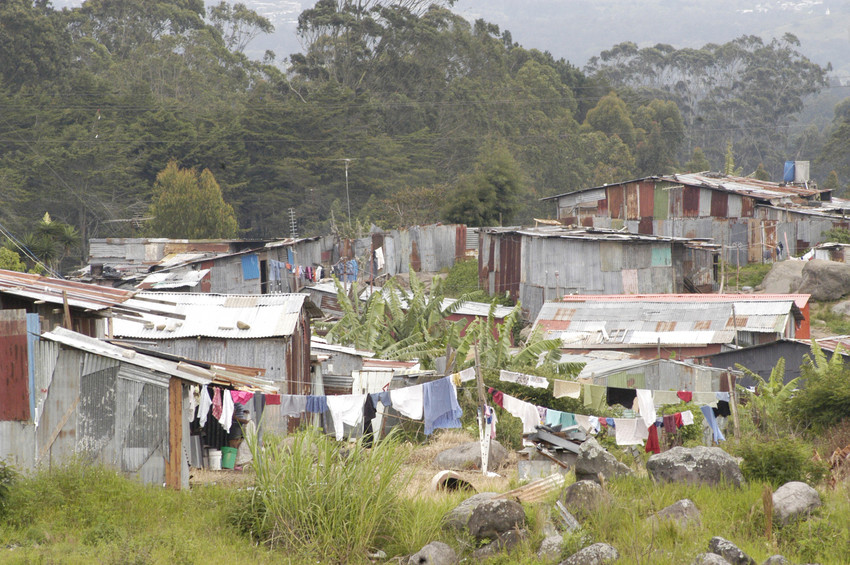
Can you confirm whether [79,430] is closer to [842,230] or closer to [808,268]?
[808,268]

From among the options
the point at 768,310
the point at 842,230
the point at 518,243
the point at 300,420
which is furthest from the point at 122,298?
the point at 842,230

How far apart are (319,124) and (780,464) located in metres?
46.4

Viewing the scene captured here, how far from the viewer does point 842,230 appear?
34.3 meters

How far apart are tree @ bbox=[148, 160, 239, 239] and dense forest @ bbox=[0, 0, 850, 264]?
401 mm

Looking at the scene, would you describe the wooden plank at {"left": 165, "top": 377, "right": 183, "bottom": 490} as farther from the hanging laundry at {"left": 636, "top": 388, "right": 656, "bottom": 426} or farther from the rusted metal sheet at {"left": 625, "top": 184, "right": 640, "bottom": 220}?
the rusted metal sheet at {"left": 625, "top": 184, "right": 640, "bottom": 220}

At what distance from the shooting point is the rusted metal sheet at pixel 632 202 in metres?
39.6

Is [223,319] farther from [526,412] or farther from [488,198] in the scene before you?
[488,198]

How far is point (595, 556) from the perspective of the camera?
9.15 meters

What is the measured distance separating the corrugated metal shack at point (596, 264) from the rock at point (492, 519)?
20.8 meters

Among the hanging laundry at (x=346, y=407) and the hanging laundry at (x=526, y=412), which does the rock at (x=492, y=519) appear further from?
the hanging laundry at (x=346, y=407)

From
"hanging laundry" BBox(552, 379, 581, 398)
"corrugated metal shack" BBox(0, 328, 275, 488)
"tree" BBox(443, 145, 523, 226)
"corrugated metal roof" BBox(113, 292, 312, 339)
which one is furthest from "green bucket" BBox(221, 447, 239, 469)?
"tree" BBox(443, 145, 523, 226)

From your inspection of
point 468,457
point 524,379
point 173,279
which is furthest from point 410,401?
point 173,279

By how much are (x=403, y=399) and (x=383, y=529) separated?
11.0ft

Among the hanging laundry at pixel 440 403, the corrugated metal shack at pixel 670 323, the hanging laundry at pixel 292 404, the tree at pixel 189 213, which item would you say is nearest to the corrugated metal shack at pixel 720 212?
the corrugated metal shack at pixel 670 323
